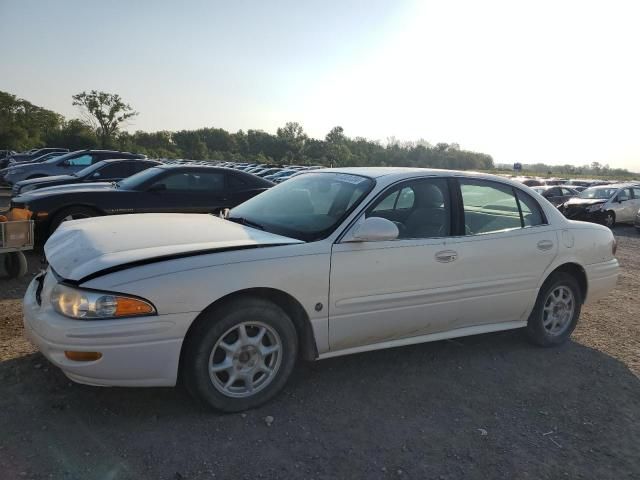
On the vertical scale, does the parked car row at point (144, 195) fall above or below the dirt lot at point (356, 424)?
above

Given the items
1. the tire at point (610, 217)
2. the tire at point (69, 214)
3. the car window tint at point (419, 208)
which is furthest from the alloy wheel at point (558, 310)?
the tire at point (610, 217)

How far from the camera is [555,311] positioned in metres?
4.68

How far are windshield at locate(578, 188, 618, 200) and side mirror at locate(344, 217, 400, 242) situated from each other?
17.5m

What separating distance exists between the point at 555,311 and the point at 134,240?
3680mm

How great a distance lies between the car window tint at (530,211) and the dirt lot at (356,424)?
1.21 metres

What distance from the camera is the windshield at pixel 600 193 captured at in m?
18.2

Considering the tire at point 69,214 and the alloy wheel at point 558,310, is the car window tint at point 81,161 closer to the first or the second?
the tire at point 69,214

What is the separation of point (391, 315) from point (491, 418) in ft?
3.04

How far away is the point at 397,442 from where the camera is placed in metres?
2.99

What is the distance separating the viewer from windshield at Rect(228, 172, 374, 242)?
360 cm

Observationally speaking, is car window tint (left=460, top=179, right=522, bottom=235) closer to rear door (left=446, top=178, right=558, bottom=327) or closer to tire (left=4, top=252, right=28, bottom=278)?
rear door (left=446, top=178, right=558, bottom=327)

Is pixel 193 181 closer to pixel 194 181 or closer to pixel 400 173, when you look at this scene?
pixel 194 181

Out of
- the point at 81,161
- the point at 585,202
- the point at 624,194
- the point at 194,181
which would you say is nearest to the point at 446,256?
the point at 194,181

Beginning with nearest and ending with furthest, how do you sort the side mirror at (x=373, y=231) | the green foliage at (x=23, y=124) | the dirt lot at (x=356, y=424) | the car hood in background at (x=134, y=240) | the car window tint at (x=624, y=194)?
the dirt lot at (x=356, y=424)
the car hood in background at (x=134, y=240)
the side mirror at (x=373, y=231)
the car window tint at (x=624, y=194)
the green foliage at (x=23, y=124)
